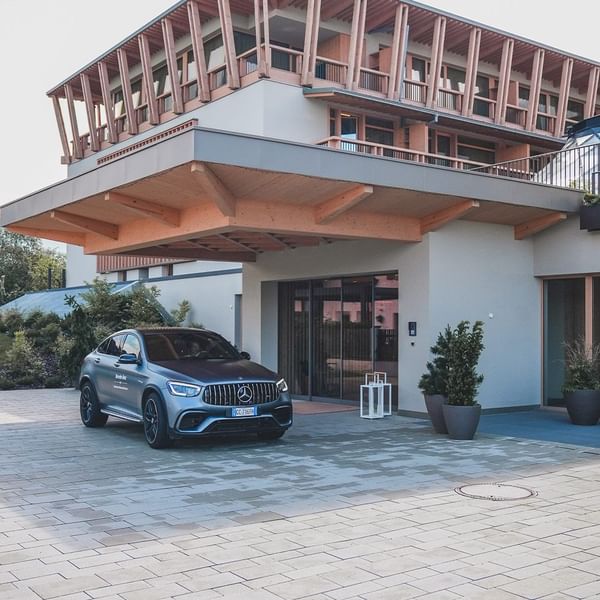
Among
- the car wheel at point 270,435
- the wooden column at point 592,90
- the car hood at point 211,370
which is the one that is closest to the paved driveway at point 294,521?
the car wheel at point 270,435

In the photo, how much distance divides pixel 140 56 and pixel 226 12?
652 cm

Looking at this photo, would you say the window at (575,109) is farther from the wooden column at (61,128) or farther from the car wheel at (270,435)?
the car wheel at (270,435)

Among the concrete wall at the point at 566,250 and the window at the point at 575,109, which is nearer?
the concrete wall at the point at 566,250

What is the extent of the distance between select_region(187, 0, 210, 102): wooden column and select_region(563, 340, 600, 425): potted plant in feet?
53.1

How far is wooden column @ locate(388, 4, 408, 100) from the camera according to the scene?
2516 centimetres

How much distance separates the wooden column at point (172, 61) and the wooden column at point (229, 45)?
2914 mm

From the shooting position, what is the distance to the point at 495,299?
46.8ft

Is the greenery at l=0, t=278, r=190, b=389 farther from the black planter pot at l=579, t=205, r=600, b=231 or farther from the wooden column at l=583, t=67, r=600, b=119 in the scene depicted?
the wooden column at l=583, t=67, r=600, b=119

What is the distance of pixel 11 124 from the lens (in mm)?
16828

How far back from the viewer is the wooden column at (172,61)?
2564cm

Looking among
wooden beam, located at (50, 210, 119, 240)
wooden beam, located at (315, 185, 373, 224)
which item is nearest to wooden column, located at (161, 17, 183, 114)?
wooden beam, located at (50, 210, 119, 240)

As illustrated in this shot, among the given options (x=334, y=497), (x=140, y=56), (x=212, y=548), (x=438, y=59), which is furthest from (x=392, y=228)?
(x=140, y=56)

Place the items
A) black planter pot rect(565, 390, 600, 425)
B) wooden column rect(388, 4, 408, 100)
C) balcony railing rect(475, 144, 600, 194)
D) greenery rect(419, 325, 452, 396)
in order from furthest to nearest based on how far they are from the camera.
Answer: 1. wooden column rect(388, 4, 408, 100)
2. balcony railing rect(475, 144, 600, 194)
3. black planter pot rect(565, 390, 600, 425)
4. greenery rect(419, 325, 452, 396)

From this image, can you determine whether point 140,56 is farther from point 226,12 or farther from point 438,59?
point 438,59
